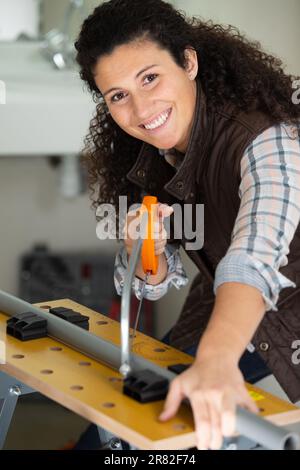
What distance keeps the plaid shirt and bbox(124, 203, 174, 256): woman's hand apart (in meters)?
0.10

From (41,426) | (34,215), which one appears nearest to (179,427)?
(41,426)

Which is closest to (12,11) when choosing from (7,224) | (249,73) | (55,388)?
(7,224)

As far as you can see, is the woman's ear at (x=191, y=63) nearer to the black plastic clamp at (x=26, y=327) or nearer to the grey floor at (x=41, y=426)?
the black plastic clamp at (x=26, y=327)

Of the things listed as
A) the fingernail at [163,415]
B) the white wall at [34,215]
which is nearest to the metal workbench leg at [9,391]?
the fingernail at [163,415]

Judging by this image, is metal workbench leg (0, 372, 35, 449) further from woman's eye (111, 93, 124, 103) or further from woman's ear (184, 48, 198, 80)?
woman's ear (184, 48, 198, 80)

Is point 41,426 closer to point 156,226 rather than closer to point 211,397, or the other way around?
point 156,226

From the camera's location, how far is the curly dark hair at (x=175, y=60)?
1526mm

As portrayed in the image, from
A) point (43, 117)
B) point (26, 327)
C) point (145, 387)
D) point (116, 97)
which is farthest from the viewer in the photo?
point (43, 117)

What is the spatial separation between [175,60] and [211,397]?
683 mm

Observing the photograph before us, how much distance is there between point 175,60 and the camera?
1.57 meters

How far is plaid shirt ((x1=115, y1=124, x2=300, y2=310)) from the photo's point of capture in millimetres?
1258

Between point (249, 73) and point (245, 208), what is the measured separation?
38cm

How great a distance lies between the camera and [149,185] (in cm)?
177
